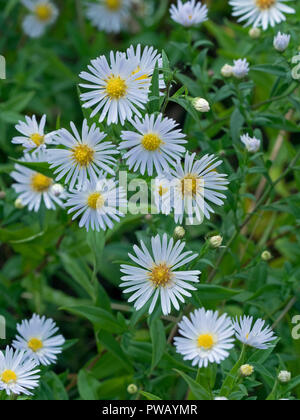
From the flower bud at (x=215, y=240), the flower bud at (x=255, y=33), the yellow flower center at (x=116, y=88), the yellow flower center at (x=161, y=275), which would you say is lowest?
the yellow flower center at (x=161, y=275)

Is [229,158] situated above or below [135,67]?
above

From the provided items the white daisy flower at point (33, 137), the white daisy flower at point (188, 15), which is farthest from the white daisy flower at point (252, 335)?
the white daisy flower at point (188, 15)

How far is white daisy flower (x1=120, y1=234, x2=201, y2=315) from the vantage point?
5.10 feet

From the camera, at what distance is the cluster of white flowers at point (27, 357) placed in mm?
1547

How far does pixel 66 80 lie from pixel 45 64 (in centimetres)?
21

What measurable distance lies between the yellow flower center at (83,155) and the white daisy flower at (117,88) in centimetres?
9

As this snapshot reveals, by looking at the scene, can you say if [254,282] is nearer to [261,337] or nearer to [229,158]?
[261,337]

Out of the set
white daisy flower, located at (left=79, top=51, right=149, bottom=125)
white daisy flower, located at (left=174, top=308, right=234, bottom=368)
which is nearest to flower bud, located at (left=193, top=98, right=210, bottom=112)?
white daisy flower, located at (left=79, top=51, right=149, bottom=125)

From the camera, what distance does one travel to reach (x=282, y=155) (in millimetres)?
2768

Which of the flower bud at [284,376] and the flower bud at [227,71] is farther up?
the flower bud at [227,71]

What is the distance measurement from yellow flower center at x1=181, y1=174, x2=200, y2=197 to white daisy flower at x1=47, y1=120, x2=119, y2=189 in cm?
18

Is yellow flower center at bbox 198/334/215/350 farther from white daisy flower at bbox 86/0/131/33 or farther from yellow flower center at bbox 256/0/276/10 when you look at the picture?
white daisy flower at bbox 86/0/131/33

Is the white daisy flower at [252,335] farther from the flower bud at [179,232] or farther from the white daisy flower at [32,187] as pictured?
the white daisy flower at [32,187]

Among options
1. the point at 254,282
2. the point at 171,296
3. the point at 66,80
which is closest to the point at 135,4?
the point at 66,80
